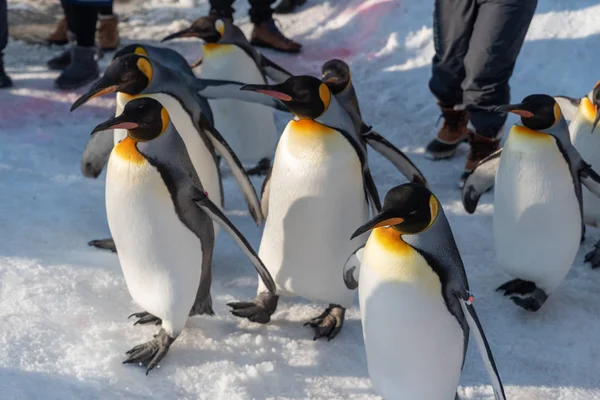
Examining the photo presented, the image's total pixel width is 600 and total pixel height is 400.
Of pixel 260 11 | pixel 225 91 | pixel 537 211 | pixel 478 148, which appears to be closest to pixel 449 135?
pixel 478 148

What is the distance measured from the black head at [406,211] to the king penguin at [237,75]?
5.50ft

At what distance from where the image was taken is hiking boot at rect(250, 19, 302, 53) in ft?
16.5

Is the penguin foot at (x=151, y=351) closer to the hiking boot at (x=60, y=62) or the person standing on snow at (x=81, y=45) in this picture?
the person standing on snow at (x=81, y=45)

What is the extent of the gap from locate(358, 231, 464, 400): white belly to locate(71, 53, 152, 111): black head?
952mm

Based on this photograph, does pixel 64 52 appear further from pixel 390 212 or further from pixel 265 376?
pixel 390 212

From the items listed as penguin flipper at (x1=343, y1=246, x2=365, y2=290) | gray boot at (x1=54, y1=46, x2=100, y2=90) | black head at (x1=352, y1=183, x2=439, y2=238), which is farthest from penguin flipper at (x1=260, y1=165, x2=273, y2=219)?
gray boot at (x1=54, y1=46, x2=100, y2=90)

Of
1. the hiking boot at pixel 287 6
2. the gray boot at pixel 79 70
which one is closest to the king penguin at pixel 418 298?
the gray boot at pixel 79 70

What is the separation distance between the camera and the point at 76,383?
6.92ft

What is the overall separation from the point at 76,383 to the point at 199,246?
512mm

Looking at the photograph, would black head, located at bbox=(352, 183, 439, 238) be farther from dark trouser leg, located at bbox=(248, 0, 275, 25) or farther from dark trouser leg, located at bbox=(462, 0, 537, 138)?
dark trouser leg, located at bbox=(248, 0, 275, 25)

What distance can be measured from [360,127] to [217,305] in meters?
0.78

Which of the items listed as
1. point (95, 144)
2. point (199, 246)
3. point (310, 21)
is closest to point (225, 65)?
point (95, 144)

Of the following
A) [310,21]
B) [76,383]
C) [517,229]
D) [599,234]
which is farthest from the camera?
[310,21]

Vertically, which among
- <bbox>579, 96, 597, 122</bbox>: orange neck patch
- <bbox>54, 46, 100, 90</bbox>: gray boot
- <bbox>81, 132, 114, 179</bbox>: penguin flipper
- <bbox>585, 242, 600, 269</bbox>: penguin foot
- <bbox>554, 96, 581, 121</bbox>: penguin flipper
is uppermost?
<bbox>579, 96, 597, 122</bbox>: orange neck patch
